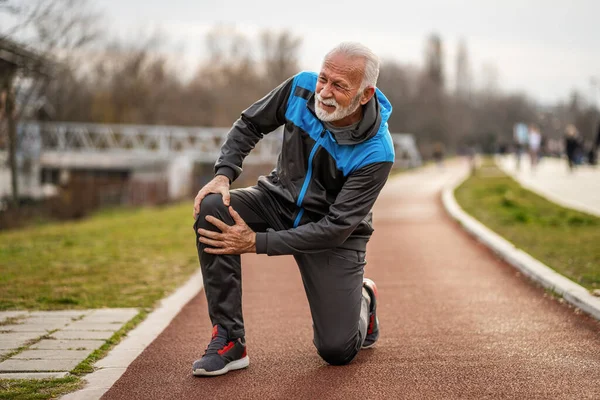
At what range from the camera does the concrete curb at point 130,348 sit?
13.7 ft

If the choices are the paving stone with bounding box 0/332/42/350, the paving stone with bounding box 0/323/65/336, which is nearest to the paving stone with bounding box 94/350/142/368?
the paving stone with bounding box 0/332/42/350

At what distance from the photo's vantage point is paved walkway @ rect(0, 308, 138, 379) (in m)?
4.57

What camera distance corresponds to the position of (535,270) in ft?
25.7

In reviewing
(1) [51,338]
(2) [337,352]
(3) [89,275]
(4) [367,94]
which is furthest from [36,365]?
(3) [89,275]

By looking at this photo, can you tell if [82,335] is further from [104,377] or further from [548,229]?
[548,229]

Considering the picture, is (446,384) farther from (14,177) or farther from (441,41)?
(441,41)

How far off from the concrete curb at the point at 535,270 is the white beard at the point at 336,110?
2.72m

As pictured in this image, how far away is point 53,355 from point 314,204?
76.0 inches

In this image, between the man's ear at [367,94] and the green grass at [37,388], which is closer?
the green grass at [37,388]

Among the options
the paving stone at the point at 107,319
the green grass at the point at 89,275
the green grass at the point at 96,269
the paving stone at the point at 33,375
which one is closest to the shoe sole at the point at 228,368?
the green grass at the point at 89,275

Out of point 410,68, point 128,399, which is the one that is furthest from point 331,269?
point 410,68

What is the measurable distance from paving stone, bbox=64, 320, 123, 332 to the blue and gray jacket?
171 centimetres

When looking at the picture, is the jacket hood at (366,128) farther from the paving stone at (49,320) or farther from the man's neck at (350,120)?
the paving stone at (49,320)

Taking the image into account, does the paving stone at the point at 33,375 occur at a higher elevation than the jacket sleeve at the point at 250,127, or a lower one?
lower
